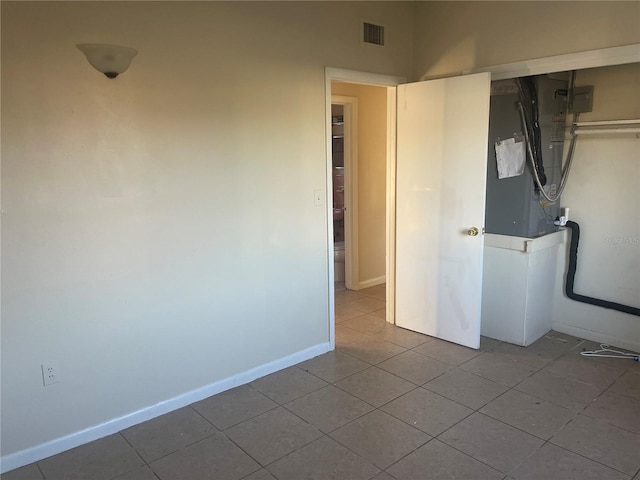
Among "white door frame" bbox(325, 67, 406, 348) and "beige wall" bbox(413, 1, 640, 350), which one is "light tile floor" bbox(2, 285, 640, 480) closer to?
"beige wall" bbox(413, 1, 640, 350)

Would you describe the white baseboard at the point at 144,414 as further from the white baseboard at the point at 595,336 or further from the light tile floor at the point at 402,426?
the white baseboard at the point at 595,336

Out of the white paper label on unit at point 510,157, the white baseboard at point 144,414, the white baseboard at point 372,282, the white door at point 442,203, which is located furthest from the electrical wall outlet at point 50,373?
the white baseboard at point 372,282

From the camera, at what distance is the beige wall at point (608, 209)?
3414 millimetres

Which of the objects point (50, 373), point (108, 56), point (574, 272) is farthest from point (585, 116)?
point (50, 373)

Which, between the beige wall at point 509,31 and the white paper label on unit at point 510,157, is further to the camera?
the white paper label on unit at point 510,157

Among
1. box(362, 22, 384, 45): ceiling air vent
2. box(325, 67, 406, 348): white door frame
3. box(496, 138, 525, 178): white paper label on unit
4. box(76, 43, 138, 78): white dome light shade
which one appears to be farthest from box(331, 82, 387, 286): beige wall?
box(76, 43, 138, 78): white dome light shade

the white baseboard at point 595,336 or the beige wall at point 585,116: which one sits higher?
the beige wall at point 585,116

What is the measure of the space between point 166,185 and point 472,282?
7.61ft

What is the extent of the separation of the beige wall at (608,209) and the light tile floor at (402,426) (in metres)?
0.36

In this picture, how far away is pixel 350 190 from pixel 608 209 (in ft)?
8.29

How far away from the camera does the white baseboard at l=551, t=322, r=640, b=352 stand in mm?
3516

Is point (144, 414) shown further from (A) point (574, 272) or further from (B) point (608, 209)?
(B) point (608, 209)

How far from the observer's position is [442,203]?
3.63m

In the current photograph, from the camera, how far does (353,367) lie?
337cm
